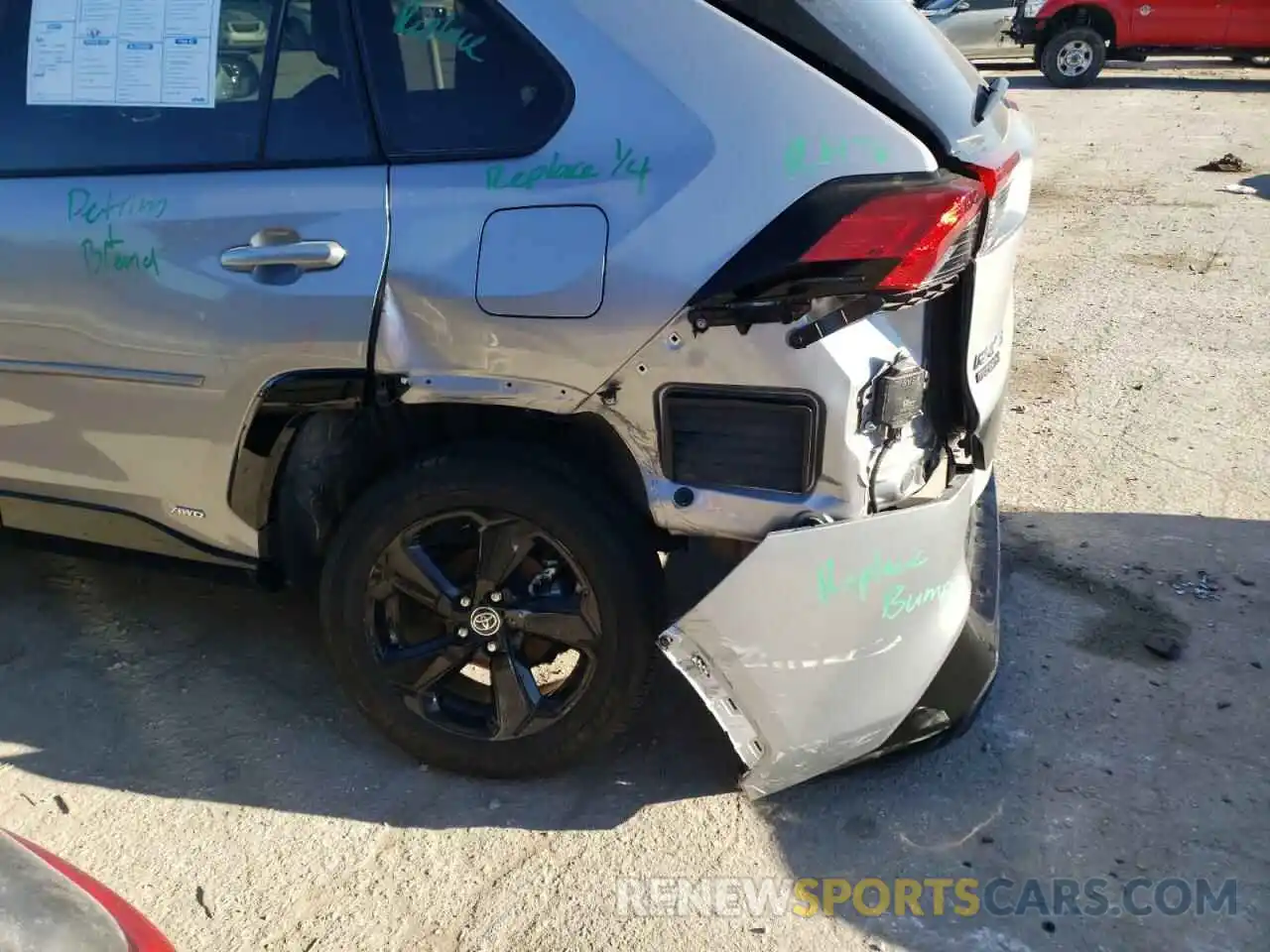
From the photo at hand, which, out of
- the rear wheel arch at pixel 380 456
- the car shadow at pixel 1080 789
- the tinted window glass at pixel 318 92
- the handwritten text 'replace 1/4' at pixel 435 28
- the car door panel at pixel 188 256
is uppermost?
the handwritten text 'replace 1/4' at pixel 435 28

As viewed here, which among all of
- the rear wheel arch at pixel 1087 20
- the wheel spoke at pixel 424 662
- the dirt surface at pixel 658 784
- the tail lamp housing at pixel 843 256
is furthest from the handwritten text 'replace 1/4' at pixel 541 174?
the rear wheel arch at pixel 1087 20

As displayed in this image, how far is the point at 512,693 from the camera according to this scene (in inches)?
109

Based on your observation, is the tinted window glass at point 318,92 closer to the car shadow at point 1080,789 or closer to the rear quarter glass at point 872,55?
the rear quarter glass at point 872,55

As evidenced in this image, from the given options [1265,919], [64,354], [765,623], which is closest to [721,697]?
[765,623]

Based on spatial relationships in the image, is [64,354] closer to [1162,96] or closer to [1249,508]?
[1249,508]

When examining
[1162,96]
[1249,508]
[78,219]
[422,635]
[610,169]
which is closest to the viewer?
[610,169]

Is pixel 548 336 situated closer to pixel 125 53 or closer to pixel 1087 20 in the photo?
pixel 125 53

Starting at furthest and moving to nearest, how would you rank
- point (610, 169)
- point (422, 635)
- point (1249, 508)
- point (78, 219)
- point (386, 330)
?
point (1249, 508) → point (422, 635) → point (78, 219) → point (386, 330) → point (610, 169)

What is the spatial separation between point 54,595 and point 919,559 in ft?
9.20

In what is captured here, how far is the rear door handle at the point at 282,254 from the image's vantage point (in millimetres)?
2490

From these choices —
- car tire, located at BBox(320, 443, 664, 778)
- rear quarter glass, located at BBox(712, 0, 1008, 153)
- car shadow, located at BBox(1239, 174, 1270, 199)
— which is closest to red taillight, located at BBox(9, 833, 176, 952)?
car tire, located at BBox(320, 443, 664, 778)

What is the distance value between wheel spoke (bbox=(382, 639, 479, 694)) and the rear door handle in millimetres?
932

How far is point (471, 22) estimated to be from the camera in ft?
8.03

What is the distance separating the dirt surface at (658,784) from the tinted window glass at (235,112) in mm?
1461
